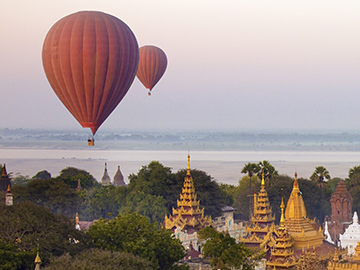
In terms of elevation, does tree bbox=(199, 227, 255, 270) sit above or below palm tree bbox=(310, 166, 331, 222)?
below

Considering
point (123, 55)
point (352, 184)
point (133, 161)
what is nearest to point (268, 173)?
point (352, 184)

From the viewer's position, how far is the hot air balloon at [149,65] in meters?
64.7

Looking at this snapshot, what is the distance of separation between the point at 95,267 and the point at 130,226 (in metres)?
7.37

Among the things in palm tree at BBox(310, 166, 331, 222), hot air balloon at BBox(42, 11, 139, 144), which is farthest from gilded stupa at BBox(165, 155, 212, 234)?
palm tree at BBox(310, 166, 331, 222)

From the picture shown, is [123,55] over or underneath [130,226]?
over

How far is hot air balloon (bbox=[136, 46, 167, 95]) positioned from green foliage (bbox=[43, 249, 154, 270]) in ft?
86.1

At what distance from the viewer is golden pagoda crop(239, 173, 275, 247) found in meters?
58.3

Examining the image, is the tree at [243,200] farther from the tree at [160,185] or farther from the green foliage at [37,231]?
the green foliage at [37,231]

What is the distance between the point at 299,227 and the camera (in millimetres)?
50844

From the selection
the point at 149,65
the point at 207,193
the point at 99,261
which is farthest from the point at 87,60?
the point at 207,193

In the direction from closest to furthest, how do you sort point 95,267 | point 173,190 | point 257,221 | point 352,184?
point 95,267, point 257,221, point 173,190, point 352,184

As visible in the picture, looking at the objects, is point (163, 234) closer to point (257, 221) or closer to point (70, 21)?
point (70, 21)

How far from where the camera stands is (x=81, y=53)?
4616 cm

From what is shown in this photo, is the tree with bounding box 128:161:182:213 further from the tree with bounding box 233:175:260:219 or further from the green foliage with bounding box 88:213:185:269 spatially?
the green foliage with bounding box 88:213:185:269
